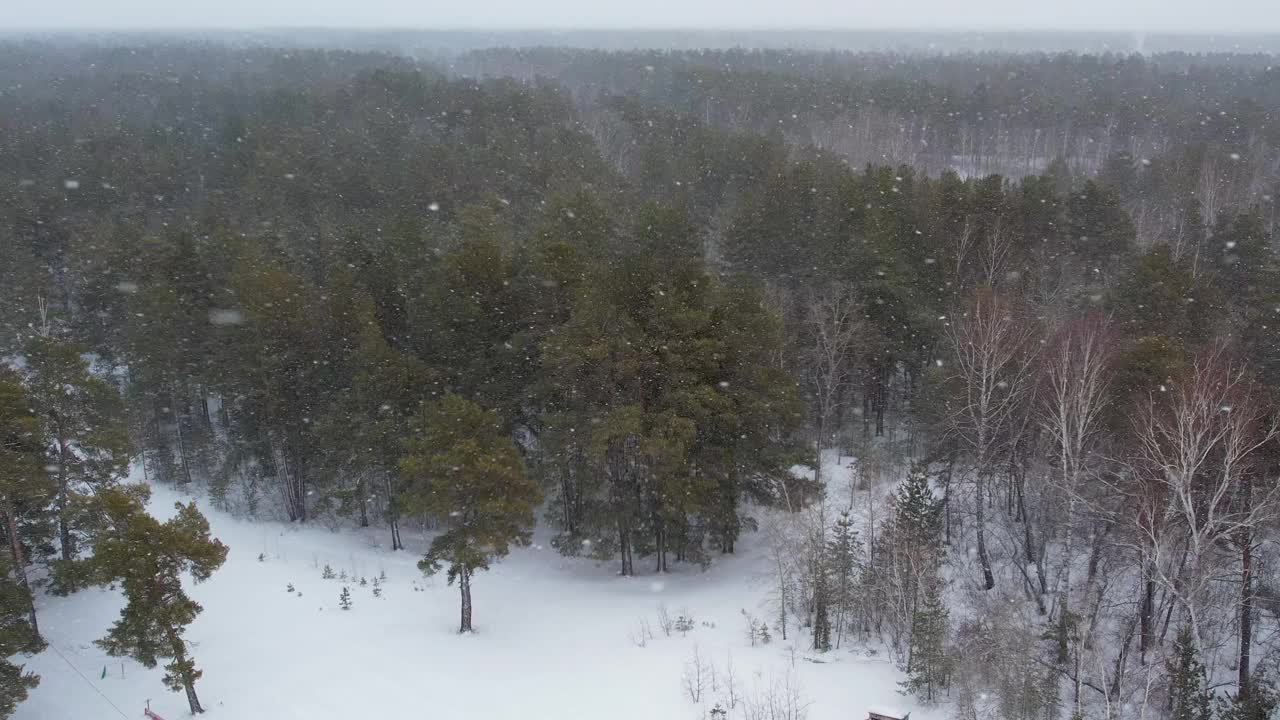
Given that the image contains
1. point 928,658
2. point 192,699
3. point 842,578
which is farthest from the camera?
point 842,578

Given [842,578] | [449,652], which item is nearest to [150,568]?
[449,652]

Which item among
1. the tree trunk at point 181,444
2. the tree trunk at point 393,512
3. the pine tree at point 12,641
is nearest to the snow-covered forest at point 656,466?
the pine tree at point 12,641

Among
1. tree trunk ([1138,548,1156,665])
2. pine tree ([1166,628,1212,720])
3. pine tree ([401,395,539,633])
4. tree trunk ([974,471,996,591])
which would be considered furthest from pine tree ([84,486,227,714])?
tree trunk ([1138,548,1156,665])

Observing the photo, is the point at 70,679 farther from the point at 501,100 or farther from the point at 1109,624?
the point at 501,100

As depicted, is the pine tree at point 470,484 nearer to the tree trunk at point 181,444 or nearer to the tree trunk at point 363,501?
the tree trunk at point 363,501

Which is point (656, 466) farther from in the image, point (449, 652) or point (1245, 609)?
point (1245, 609)

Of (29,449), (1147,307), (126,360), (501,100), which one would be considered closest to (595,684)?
(29,449)
